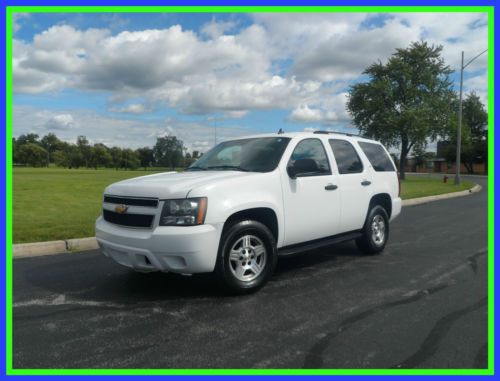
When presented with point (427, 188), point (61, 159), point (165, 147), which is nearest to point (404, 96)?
point (427, 188)

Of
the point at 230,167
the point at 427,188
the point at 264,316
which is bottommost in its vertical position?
the point at 264,316

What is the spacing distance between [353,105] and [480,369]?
42784 mm

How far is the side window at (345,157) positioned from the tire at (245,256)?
1.86 meters

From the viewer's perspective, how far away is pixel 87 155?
127000mm

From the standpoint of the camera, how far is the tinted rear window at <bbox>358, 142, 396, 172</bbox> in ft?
22.5

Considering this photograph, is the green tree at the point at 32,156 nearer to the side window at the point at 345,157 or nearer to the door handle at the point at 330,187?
the side window at the point at 345,157

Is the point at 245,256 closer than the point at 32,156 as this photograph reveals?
Yes

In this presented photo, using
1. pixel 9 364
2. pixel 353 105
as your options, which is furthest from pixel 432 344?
pixel 353 105

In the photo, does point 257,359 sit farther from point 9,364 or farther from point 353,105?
point 353,105

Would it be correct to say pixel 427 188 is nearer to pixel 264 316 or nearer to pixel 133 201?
pixel 264 316

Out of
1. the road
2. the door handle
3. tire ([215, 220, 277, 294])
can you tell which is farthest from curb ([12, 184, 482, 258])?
the door handle

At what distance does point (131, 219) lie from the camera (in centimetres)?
466

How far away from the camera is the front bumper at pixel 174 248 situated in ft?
13.9

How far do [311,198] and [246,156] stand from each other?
0.98 meters
